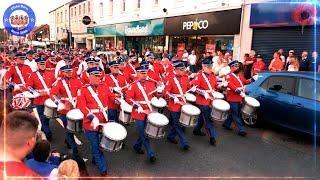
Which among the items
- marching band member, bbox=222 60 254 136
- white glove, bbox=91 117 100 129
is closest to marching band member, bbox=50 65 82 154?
white glove, bbox=91 117 100 129

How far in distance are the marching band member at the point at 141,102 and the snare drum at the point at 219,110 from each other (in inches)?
54.4

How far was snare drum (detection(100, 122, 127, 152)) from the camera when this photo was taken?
5590 millimetres

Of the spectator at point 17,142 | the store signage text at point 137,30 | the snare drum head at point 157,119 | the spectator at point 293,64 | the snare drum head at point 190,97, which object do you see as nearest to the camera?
the spectator at point 17,142

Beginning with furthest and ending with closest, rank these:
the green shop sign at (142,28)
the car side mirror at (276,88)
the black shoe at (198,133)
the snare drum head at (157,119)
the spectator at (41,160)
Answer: the green shop sign at (142,28) → the black shoe at (198,133) → the car side mirror at (276,88) → the snare drum head at (157,119) → the spectator at (41,160)

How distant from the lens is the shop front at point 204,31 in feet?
58.0

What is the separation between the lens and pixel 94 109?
620 centimetres

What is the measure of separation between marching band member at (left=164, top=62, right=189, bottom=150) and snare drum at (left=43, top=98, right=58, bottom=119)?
2260 millimetres

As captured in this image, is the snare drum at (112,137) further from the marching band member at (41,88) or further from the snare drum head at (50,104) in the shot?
the marching band member at (41,88)

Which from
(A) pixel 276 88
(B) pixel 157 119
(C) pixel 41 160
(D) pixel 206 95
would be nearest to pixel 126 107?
(B) pixel 157 119

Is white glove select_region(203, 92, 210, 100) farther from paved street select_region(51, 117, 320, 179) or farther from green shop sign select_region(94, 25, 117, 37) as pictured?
green shop sign select_region(94, 25, 117, 37)

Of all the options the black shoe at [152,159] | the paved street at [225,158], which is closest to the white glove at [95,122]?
the paved street at [225,158]

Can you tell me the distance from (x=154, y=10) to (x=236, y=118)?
18506mm

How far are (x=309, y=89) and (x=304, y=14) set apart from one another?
7.23 metres

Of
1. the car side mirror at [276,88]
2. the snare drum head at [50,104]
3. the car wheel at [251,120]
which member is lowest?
the car wheel at [251,120]
